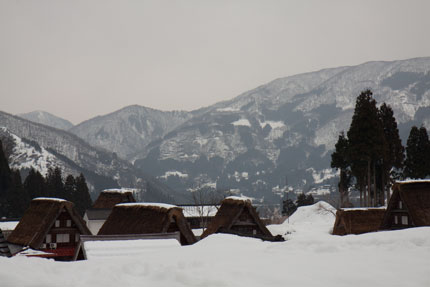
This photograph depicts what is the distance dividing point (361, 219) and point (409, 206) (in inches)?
258

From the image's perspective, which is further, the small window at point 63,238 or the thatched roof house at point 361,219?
the small window at point 63,238

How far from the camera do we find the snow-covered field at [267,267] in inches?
415

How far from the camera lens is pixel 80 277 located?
10578 mm

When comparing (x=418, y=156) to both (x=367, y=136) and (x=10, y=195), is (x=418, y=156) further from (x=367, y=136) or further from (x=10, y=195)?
Answer: (x=10, y=195)

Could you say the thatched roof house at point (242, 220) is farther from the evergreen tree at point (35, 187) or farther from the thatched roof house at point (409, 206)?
the evergreen tree at point (35, 187)

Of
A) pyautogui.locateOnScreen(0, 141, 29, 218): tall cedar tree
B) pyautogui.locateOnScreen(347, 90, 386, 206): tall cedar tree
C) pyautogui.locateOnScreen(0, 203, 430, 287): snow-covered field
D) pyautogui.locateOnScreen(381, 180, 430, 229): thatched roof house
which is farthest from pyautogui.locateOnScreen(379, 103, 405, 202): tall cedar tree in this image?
pyautogui.locateOnScreen(0, 141, 29, 218): tall cedar tree

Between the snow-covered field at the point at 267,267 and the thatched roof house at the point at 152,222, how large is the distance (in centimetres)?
2085

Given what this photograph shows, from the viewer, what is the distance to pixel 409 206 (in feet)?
133

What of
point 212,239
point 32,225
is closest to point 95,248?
point 212,239

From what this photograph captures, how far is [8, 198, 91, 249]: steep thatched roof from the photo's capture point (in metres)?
45.1

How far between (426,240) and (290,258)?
5.22 metres

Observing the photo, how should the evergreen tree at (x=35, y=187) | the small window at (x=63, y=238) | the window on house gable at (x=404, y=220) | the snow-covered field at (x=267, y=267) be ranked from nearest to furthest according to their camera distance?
1. the snow-covered field at (x=267, y=267)
2. the window on house gable at (x=404, y=220)
3. the small window at (x=63, y=238)
4. the evergreen tree at (x=35, y=187)

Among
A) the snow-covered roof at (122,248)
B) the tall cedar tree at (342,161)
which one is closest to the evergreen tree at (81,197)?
the tall cedar tree at (342,161)

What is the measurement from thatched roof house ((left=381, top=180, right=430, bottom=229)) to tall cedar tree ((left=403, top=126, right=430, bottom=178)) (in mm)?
18682
